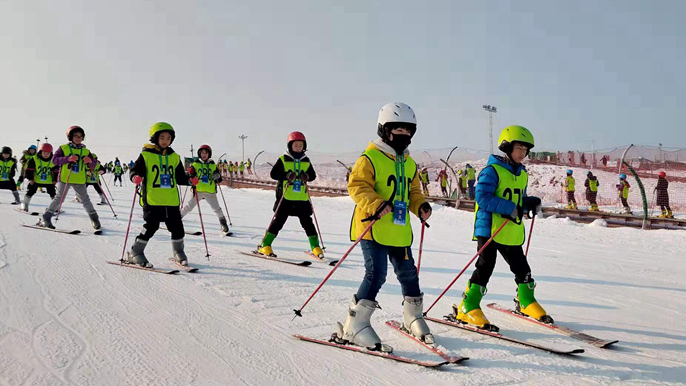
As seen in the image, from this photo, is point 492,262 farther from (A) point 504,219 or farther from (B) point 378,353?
(B) point 378,353

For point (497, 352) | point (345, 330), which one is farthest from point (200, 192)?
point (497, 352)

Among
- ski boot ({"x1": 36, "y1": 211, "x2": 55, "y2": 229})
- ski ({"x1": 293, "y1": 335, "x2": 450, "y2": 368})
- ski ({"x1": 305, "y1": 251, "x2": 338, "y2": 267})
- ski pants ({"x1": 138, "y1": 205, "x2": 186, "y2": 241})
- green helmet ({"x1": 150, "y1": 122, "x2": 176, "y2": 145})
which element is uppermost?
green helmet ({"x1": 150, "y1": 122, "x2": 176, "y2": 145})

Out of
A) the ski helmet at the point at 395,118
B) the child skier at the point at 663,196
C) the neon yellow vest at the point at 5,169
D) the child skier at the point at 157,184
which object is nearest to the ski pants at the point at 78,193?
the child skier at the point at 157,184

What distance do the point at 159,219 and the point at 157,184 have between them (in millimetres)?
487

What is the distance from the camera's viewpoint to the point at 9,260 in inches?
268

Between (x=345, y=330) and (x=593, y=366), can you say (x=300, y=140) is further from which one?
(x=593, y=366)

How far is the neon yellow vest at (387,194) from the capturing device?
3916 mm

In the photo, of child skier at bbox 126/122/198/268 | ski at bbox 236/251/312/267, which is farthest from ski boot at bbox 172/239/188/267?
ski at bbox 236/251/312/267

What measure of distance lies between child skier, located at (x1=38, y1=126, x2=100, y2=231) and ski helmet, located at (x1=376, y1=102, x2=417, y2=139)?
802cm

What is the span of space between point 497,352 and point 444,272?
11.5ft

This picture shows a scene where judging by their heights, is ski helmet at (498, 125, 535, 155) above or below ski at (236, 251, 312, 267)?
above

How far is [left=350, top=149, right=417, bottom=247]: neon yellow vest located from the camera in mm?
3916

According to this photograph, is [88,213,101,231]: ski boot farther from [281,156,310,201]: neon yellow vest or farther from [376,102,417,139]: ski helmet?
[376,102,417,139]: ski helmet

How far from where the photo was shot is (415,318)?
160 inches
